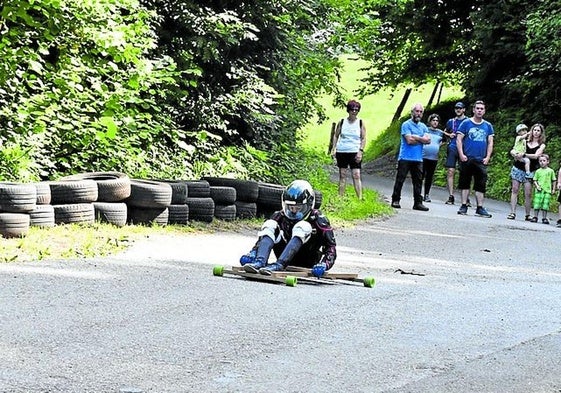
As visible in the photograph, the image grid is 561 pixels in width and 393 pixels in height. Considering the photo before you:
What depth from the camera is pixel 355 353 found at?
707 cm

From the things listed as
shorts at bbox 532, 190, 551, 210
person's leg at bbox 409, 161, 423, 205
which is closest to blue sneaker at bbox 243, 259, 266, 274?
person's leg at bbox 409, 161, 423, 205

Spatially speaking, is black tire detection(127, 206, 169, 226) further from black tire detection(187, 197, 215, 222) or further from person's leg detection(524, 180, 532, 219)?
person's leg detection(524, 180, 532, 219)

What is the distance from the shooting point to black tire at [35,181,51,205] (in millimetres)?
12844

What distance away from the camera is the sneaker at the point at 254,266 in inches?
396

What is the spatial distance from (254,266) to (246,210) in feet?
20.7

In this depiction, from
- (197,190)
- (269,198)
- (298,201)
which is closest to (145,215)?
(197,190)

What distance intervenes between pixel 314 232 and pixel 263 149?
1067 centimetres

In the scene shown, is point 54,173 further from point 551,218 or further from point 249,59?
point 551,218

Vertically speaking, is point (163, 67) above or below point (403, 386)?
above

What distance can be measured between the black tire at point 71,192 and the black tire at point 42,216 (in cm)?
30

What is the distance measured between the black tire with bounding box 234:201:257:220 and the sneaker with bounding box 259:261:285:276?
6003 millimetres

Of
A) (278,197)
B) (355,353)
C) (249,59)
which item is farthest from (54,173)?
(355,353)

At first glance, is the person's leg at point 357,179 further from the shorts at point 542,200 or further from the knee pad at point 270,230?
the knee pad at point 270,230

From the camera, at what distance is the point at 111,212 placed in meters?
13.8
